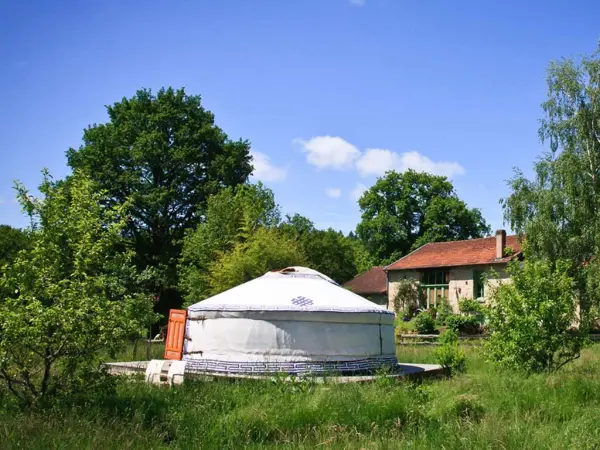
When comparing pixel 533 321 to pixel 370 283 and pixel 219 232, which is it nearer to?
pixel 219 232

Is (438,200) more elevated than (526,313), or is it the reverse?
(438,200)

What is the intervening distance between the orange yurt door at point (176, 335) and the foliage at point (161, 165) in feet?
45.3

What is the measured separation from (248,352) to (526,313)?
4.58 meters

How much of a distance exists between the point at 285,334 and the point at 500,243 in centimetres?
1816

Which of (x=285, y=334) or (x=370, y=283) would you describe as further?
(x=370, y=283)

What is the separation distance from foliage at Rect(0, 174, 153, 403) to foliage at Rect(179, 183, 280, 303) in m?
14.6

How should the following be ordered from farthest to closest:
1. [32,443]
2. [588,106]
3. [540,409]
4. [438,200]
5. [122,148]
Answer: [438,200]
[122,148]
[588,106]
[540,409]
[32,443]

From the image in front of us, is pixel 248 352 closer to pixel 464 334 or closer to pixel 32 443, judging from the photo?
pixel 32 443

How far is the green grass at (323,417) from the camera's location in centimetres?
532

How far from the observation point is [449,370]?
442 inches

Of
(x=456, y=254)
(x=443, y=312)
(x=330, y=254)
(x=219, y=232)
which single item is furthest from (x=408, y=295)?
(x=219, y=232)

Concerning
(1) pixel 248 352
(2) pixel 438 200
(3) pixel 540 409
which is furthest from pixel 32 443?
(2) pixel 438 200

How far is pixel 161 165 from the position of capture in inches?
1058

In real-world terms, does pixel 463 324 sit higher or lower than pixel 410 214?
lower
